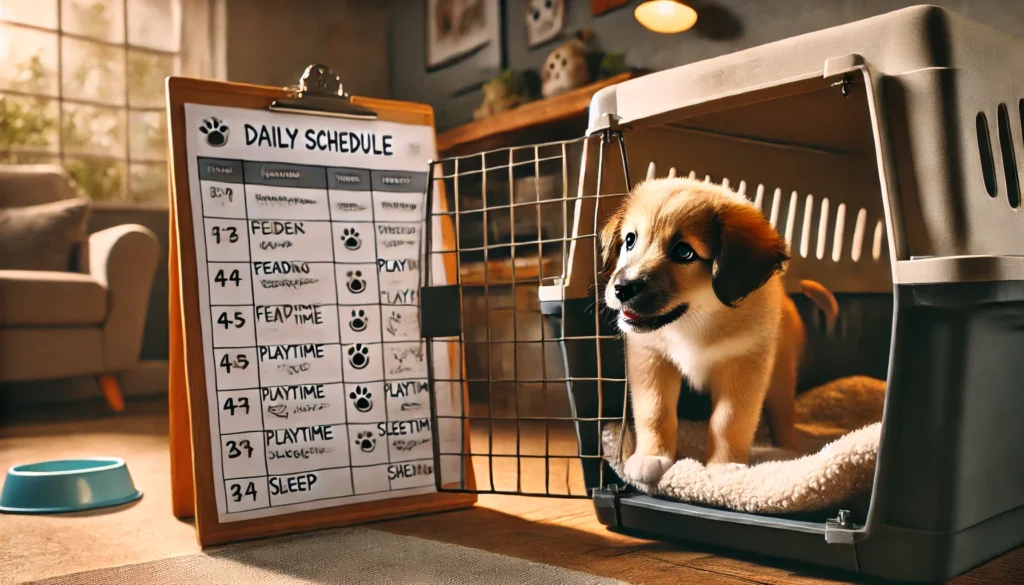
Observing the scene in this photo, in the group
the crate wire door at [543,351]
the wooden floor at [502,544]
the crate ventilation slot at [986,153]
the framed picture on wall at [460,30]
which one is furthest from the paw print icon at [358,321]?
the framed picture on wall at [460,30]

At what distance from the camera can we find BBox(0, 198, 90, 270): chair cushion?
3012 mm

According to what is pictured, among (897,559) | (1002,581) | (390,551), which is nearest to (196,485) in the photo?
(390,551)

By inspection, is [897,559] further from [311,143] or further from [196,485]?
[311,143]

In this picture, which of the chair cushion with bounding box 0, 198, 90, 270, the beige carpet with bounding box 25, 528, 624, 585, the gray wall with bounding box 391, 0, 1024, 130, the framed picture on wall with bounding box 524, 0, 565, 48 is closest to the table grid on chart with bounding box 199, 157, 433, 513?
the beige carpet with bounding box 25, 528, 624, 585

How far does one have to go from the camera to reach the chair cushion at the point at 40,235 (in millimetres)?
3012

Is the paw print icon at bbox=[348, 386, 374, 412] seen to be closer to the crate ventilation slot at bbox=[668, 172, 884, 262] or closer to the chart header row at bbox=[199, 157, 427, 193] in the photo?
the chart header row at bbox=[199, 157, 427, 193]

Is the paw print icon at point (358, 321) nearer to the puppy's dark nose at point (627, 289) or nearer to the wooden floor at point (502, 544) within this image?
the wooden floor at point (502, 544)

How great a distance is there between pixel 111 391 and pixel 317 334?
2045mm

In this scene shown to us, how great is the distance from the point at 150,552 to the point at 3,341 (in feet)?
6.70

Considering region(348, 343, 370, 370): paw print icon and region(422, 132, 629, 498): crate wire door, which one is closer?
region(422, 132, 629, 498): crate wire door

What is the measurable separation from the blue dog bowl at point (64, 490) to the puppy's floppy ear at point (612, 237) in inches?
36.8

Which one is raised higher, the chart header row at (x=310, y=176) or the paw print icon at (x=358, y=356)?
the chart header row at (x=310, y=176)

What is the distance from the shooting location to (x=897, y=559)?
2.94 feet

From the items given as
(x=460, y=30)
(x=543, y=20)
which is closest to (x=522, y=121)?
(x=543, y=20)
